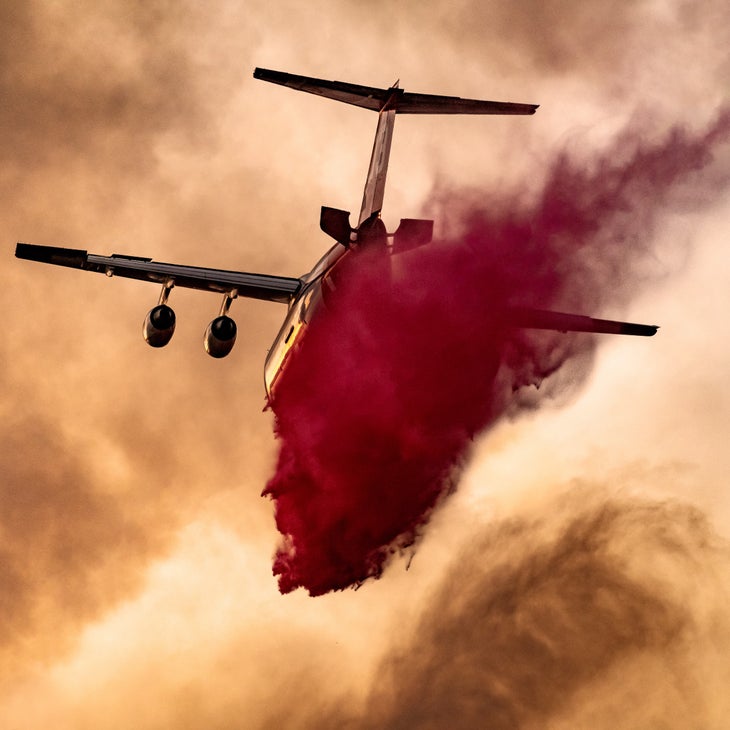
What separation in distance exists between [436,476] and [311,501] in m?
2.51

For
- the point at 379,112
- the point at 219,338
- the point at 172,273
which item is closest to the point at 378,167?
the point at 379,112

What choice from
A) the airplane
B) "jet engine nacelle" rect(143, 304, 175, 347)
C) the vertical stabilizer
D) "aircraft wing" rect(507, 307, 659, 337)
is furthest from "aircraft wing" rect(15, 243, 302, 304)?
"aircraft wing" rect(507, 307, 659, 337)

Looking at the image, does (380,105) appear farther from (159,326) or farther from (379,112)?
(159,326)

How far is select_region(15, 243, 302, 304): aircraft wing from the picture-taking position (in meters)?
21.4

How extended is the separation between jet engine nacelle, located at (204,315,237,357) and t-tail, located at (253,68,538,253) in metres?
3.59

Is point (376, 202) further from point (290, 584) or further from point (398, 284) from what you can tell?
point (290, 584)

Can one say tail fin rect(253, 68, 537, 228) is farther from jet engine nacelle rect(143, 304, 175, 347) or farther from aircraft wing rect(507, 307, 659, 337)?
jet engine nacelle rect(143, 304, 175, 347)

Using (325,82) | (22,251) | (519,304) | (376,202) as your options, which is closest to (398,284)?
(376,202)

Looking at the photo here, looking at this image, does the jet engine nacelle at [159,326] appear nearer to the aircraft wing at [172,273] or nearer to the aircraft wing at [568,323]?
the aircraft wing at [172,273]

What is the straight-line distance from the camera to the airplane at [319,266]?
1764 cm

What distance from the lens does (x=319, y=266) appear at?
1950cm

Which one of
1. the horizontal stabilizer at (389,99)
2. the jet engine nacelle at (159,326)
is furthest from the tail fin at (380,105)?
the jet engine nacelle at (159,326)

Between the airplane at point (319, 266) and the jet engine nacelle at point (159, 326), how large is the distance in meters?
0.02

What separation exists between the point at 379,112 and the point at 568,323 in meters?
5.18
